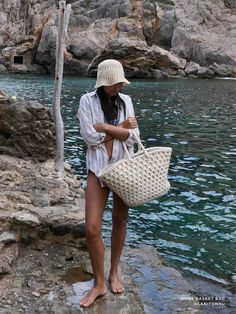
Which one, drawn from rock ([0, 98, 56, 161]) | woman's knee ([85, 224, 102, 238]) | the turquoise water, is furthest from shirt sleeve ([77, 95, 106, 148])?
rock ([0, 98, 56, 161])

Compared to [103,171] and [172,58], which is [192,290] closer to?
[103,171]

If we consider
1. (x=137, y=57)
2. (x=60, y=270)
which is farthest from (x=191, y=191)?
(x=137, y=57)

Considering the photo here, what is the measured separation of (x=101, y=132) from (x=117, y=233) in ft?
3.68

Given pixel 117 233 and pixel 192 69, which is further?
pixel 192 69

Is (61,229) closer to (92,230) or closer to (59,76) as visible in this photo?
(92,230)

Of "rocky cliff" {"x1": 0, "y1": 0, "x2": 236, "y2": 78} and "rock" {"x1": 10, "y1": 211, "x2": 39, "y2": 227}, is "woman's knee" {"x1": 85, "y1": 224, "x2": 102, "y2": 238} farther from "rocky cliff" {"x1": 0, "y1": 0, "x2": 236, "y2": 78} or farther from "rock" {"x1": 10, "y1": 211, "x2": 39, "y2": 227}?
"rocky cliff" {"x1": 0, "y1": 0, "x2": 236, "y2": 78}

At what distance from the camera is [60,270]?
5.80 meters

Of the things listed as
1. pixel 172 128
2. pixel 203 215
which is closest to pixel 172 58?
pixel 172 128

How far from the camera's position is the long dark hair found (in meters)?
4.86

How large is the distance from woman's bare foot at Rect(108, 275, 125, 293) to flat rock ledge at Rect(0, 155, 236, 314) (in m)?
0.07

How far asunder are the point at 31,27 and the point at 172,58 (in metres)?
23.8

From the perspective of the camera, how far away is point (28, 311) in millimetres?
4883

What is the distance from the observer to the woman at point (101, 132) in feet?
15.7

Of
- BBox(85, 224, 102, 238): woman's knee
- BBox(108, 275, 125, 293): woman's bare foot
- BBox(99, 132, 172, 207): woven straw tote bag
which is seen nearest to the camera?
BBox(99, 132, 172, 207): woven straw tote bag
